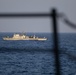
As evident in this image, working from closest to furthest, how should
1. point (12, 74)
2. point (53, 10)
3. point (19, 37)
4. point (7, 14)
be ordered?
point (53, 10) → point (7, 14) → point (12, 74) → point (19, 37)

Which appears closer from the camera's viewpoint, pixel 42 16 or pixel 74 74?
pixel 42 16

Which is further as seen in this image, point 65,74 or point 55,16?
point 65,74

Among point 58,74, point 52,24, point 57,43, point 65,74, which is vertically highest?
point 52,24

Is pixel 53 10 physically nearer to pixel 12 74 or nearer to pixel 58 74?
pixel 58 74

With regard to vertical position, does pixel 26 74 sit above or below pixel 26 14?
below

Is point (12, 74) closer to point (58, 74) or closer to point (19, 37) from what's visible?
point (58, 74)

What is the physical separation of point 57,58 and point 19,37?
340 feet

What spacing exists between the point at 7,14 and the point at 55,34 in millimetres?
501

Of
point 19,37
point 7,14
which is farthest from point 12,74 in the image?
point 19,37

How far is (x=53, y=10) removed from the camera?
2.59 m

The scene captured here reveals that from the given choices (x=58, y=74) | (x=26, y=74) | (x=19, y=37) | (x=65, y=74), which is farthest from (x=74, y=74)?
(x=19, y=37)

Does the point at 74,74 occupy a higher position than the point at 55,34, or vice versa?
the point at 55,34

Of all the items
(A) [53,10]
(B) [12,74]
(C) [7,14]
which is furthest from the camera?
(B) [12,74]

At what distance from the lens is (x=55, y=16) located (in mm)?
2648
